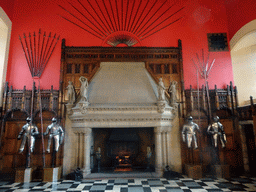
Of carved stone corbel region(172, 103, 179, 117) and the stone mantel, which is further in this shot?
carved stone corbel region(172, 103, 179, 117)

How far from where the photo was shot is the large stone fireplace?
19.8ft

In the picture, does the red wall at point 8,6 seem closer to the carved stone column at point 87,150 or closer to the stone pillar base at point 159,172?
the carved stone column at point 87,150

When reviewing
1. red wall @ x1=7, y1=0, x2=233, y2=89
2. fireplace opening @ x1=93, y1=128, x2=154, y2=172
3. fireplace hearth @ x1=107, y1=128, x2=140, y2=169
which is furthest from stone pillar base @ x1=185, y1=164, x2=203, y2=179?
red wall @ x1=7, y1=0, x2=233, y2=89

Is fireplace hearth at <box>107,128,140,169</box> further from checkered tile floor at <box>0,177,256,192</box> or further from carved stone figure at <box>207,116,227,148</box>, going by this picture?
carved stone figure at <box>207,116,227,148</box>

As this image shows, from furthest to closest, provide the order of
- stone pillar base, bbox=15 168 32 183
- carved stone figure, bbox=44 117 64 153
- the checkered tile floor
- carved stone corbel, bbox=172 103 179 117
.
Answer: carved stone corbel, bbox=172 103 179 117 → carved stone figure, bbox=44 117 64 153 → stone pillar base, bbox=15 168 32 183 → the checkered tile floor

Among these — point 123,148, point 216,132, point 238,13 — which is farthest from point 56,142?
point 238,13

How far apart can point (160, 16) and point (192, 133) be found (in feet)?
16.3

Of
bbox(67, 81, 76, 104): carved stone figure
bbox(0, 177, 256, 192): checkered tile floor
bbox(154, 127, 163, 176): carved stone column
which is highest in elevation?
bbox(67, 81, 76, 104): carved stone figure

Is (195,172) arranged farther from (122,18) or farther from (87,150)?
(122,18)

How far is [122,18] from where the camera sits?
24.1 ft

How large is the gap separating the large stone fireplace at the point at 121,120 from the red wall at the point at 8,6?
429 cm

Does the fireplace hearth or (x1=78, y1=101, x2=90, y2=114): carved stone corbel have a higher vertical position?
(x1=78, y1=101, x2=90, y2=114): carved stone corbel

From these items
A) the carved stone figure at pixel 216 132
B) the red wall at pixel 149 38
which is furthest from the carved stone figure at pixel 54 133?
the carved stone figure at pixel 216 132

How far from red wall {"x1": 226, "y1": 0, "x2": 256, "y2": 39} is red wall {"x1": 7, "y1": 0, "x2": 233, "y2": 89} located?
0.81 feet
